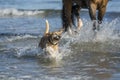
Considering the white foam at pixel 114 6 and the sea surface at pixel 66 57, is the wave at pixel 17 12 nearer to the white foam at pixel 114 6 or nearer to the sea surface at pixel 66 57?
the white foam at pixel 114 6

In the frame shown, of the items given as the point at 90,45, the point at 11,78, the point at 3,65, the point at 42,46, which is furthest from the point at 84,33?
the point at 11,78

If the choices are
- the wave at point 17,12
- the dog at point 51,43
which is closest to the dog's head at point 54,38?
the dog at point 51,43

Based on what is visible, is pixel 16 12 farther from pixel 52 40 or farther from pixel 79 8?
pixel 52 40

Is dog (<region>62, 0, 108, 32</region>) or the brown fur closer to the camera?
the brown fur

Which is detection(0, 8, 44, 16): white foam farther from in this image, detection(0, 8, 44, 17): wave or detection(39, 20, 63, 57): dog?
detection(39, 20, 63, 57): dog

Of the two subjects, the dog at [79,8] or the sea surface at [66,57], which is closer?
the sea surface at [66,57]

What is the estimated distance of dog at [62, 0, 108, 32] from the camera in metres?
9.73

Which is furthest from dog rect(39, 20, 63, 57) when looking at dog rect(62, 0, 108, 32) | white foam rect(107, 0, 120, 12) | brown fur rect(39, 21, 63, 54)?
white foam rect(107, 0, 120, 12)

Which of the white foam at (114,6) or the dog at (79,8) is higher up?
the dog at (79,8)

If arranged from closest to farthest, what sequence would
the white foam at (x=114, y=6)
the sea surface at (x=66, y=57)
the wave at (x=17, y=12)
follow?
the sea surface at (x=66, y=57) → the wave at (x=17, y=12) → the white foam at (x=114, y=6)

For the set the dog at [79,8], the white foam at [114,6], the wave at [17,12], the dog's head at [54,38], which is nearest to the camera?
the dog's head at [54,38]

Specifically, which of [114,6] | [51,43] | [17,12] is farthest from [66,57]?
[114,6]

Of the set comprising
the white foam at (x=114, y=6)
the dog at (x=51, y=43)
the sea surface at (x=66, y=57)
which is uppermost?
the dog at (x=51, y=43)

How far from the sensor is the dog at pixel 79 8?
973cm
